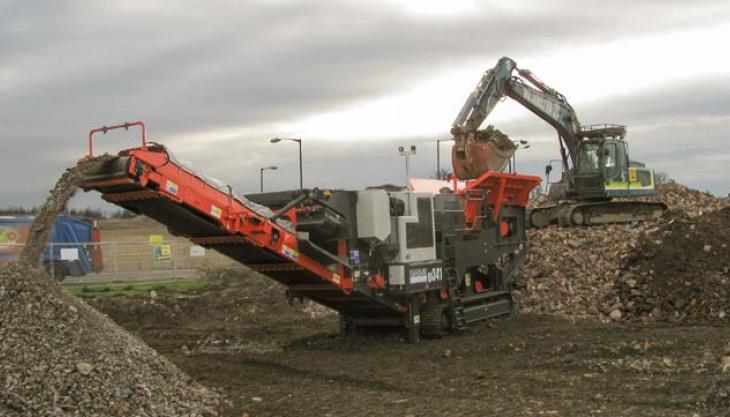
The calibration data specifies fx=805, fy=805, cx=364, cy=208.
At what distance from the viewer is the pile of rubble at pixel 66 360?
7.58m

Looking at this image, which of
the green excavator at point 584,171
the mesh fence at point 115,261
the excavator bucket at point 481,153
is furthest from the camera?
the mesh fence at point 115,261

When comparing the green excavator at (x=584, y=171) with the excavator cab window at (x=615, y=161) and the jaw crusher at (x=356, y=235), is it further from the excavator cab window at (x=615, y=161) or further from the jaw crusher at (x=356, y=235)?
the jaw crusher at (x=356, y=235)

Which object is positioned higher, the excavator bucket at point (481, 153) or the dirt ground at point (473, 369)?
the excavator bucket at point (481, 153)

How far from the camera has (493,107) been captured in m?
20.8

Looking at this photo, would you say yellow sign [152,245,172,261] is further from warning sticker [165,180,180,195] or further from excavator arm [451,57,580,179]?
warning sticker [165,180,180,195]

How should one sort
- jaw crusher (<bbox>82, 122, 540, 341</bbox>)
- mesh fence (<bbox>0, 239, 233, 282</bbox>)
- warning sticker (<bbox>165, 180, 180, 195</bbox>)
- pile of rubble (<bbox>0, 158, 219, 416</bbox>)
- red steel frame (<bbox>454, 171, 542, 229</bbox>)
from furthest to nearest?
1. mesh fence (<bbox>0, 239, 233, 282</bbox>)
2. red steel frame (<bbox>454, 171, 542, 229</bbox>)
3. jaw crusher (<bbox>82, 122, 540, 341</bbox>)
4. warning sticker (<bbox>165, 180, 180, 195</bbox>)
5. pile of rubble (<bbox>0, 158, 219, 416</bbox>)

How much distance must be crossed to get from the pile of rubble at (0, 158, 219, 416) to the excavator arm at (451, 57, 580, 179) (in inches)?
423

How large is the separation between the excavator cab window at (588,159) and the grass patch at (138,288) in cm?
1120

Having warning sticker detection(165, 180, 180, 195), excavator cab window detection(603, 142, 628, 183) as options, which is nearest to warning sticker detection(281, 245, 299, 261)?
warning sticker detection(165, 180, 180, 195)

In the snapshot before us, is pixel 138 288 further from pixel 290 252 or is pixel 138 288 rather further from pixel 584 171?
pixel 584 171

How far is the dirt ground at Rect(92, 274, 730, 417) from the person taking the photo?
28.1 ft

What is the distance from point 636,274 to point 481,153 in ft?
14.9

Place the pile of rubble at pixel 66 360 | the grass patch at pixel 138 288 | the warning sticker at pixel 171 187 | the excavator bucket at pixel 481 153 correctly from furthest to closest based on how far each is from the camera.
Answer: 1. the grass patch at pixel 138 288
2. the excavator bucket at pixel 481 153
3. the warning sticker at pixel 171 187
4. the pile of rubble at pixel 66 360

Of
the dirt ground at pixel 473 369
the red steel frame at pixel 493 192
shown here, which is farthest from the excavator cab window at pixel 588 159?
the dirt ground at pixel 473 369
